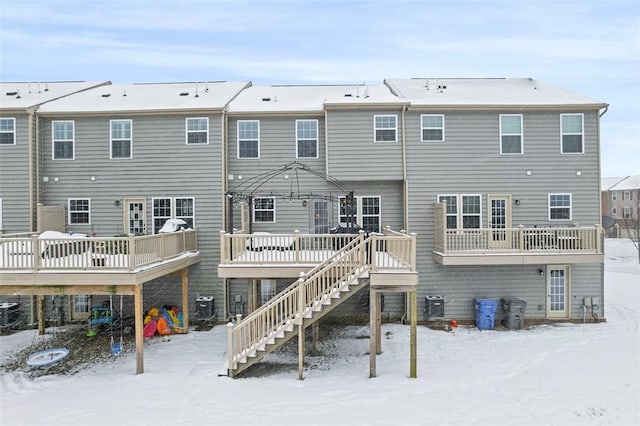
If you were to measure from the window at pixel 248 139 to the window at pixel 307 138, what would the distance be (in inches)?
59.2

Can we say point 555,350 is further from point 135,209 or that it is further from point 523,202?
point 135,209

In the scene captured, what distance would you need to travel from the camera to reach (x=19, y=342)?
39.0 ft

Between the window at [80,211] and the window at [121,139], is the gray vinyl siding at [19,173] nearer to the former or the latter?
the window at [80,211]

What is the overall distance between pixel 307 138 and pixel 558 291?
1068 centimetres

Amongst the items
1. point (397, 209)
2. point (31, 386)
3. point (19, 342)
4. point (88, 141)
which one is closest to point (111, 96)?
point (88, 141)

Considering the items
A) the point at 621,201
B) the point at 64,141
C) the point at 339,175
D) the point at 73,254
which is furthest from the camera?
the point at 621,201

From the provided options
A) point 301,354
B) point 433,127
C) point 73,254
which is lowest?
point 301,354

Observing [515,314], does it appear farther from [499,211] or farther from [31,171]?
[31,171]

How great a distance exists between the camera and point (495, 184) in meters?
13.8

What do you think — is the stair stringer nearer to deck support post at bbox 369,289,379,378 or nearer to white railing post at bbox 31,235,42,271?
deck support post at bbox 369,289,379,378

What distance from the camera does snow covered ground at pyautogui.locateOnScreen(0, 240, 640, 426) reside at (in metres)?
7.36

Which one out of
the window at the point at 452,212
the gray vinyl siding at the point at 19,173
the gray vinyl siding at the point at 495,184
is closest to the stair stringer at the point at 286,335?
the gray vinyl siding at the point at 495,184

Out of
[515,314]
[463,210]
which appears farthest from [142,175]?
[515,314]

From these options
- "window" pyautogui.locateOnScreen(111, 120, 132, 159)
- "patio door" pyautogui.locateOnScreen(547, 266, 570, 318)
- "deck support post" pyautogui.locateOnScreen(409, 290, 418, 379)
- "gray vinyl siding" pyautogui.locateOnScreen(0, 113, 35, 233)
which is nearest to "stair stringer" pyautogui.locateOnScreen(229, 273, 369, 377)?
"deck support post" pyautogui.locateOnScreen(409, 290, 418, 379)
